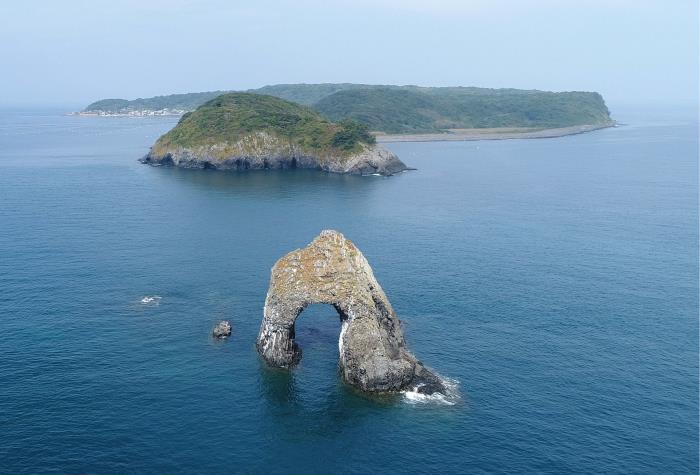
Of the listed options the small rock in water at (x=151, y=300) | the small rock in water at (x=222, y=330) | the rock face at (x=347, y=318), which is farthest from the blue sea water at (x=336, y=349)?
the rock face at (x=347, y=318)

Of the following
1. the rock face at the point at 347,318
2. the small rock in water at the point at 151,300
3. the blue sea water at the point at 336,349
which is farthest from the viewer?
the small rock in water at the point at 151,300

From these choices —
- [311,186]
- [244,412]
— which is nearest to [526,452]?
[244,412]

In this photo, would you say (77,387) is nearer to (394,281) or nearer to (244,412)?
(244,412)

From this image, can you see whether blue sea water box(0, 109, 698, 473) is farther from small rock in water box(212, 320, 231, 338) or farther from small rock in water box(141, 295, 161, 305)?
small rock in water box(212, 320, 231, 338)

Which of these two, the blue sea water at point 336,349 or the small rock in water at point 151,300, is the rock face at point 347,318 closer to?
the blue sea water at point 336,349

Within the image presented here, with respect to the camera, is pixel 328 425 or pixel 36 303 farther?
pixel 36 303

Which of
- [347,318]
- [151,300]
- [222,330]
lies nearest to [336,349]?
[347,318]

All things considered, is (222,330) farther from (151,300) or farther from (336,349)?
(151,300)
